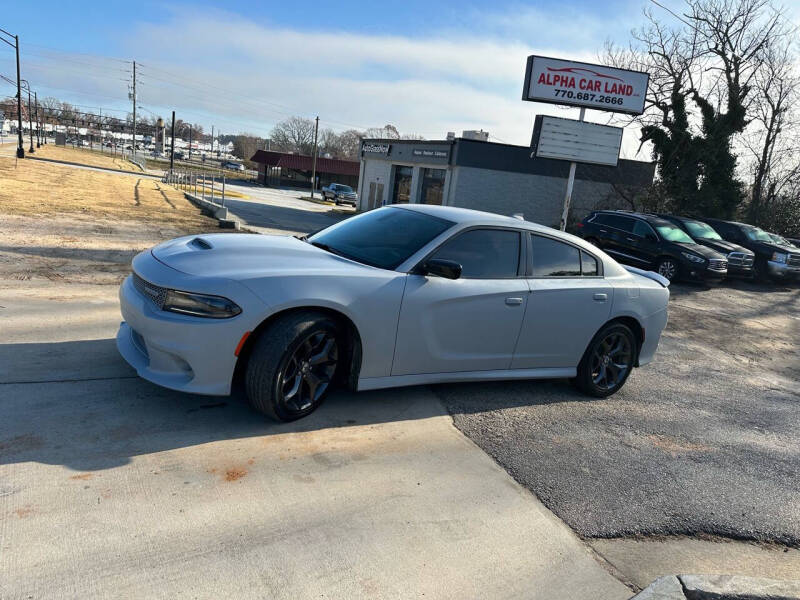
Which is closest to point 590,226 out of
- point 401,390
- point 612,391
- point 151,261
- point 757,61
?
point 612,391

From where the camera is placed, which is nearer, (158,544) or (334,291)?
(158,544)

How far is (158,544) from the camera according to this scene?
2625mm

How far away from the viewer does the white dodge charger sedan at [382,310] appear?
3611 millimetres

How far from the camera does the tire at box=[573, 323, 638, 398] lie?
5348 millimetres

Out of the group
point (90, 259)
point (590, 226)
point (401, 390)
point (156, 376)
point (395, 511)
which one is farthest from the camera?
point (590, 226)

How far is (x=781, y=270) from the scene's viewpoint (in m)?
17.5

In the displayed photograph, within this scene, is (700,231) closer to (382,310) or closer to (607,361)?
(607,361)

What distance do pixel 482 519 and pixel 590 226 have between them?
606 inches

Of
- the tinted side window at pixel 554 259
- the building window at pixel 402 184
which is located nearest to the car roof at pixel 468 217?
the tinted side window at pixel 554 259

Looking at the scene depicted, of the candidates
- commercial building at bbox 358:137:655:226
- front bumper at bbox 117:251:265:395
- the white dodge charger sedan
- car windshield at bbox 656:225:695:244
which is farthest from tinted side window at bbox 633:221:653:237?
front bumper at bbox 117:251:265:395

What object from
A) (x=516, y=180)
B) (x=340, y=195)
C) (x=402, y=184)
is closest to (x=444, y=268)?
(x=516, y=180)

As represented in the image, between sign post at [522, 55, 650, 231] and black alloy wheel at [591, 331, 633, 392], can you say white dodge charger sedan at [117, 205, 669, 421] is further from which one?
sign post at [522, 55, 650, 231]

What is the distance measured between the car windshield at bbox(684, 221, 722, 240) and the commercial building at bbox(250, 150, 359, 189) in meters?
58.7

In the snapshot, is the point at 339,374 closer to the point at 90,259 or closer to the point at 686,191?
the point at 90,259
